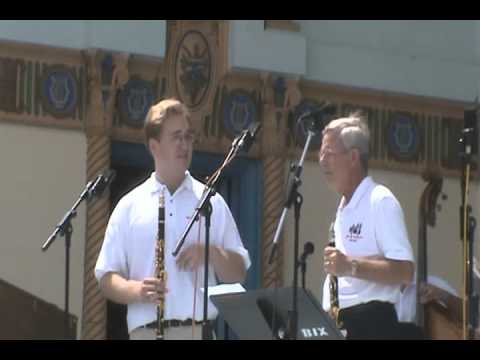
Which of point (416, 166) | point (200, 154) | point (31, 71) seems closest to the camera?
point (31, 71)

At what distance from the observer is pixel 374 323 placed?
5.56m

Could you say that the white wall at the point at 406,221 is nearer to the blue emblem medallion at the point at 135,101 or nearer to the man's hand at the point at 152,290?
the blue emblem medallion at the point at 135,101

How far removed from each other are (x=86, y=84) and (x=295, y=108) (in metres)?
1.53

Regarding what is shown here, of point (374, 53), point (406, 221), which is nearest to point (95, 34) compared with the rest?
point (374, 53)

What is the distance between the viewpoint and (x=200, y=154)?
350 inches

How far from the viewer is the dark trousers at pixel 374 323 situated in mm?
5562

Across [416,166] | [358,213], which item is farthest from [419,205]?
[358,213]

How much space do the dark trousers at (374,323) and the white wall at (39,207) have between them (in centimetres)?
299

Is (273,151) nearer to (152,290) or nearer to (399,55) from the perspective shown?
(399,55)

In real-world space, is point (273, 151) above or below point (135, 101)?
below

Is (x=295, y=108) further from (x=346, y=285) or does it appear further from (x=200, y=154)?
(x=346, y=285)

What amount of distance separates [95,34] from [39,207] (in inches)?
46.1

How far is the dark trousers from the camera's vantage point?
5.56 meters
